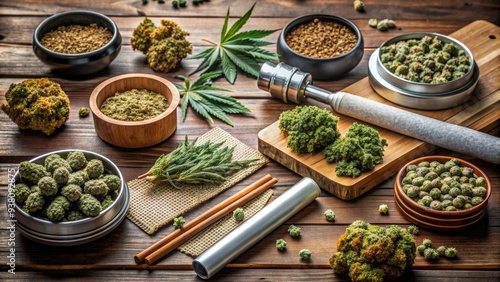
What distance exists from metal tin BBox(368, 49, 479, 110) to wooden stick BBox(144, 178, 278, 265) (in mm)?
581

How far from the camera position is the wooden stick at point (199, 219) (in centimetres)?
226

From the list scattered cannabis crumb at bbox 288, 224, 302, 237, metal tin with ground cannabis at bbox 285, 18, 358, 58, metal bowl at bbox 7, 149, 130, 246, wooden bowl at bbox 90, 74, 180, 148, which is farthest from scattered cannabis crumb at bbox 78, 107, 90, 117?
scattered cannabis crumb at bbox 288, 224, 302, 237

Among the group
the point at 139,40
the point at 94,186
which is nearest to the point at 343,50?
the point at 139,40

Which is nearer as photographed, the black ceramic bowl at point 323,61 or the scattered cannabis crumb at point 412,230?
the scattered cannabis crumb at point 412,230

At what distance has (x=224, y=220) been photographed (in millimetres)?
2402

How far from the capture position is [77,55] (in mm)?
2871

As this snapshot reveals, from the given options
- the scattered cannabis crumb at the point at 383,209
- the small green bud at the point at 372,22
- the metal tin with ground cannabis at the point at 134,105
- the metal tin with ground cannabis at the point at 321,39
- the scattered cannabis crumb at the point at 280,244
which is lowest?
the scattered cannabis crumb at the point at 280,244

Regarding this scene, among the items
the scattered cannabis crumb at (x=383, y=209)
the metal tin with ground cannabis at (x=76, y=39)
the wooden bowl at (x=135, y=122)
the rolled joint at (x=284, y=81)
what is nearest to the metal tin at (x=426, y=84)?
the rolled joint at (x=284, y=81)

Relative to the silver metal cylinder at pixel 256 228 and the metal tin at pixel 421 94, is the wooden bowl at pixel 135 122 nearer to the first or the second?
the silver metal cylinder at pixel 256 228

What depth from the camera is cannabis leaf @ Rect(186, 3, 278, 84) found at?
298 centimetres

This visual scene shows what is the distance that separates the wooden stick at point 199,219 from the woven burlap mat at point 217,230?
1.3 inches

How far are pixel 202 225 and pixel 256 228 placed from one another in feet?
0.56

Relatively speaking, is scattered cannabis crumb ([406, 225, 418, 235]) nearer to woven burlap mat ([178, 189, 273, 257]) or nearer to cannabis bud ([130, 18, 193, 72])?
woven burlap mat ([178, 189, 273, 257])

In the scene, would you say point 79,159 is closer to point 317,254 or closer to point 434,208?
point 317,254
